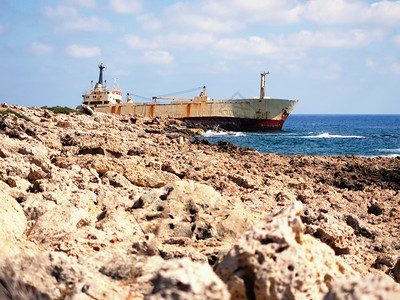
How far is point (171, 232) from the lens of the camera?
16.5ft

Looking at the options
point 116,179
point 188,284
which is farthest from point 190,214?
point 188,284

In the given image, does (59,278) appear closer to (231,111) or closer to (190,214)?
(190,214)

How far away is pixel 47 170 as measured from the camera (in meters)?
6.91

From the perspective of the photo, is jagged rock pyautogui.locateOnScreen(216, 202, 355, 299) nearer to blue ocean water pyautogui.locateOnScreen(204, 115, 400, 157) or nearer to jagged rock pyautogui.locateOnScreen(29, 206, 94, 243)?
jagged rock pyautogui.locateOnScreen(29, 206, 94, 243)

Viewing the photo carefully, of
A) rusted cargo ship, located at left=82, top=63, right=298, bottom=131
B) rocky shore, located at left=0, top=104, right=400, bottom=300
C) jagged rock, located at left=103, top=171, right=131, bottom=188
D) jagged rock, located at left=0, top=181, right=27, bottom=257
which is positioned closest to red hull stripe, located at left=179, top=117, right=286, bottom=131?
rusted cargo ship, located at left=82, top=63, right=298, bottom=131

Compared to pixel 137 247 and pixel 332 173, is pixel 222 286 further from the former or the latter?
pixel 332 173

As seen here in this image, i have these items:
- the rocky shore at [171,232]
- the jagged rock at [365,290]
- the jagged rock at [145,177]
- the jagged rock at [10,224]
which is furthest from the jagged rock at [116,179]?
the jagged rock at [365,290]

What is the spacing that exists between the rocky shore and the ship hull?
34383 mm

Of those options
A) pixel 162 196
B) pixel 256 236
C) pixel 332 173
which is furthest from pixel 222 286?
pixel 332 173

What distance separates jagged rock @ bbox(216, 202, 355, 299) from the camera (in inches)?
107

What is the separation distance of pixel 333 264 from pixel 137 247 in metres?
1.88

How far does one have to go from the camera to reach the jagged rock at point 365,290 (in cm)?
211

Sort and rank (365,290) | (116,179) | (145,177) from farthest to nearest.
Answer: (145,177), (116,179), (365,290)

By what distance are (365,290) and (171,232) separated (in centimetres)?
314
